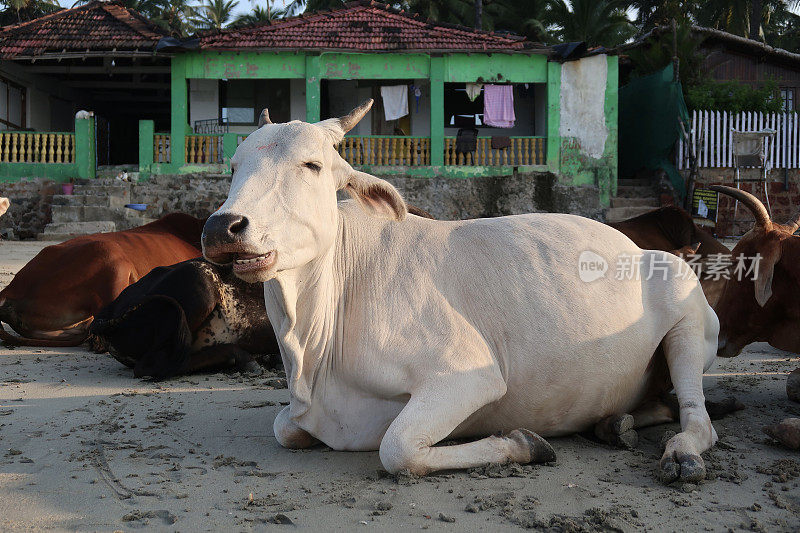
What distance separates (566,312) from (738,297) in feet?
6.01

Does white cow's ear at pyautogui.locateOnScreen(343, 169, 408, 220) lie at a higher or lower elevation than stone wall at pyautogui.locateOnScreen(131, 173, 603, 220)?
lower

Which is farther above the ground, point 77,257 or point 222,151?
point 222,151

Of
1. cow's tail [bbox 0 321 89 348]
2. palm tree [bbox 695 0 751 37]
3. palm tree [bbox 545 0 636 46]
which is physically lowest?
cow's tail [bbox 0 321 89 348]

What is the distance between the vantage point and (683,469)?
2990mm

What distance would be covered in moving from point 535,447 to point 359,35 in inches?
655

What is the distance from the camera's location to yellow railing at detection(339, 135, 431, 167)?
18.2 m

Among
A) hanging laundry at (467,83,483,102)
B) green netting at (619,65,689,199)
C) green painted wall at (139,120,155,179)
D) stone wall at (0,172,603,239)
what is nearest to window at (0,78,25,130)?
stone wall at (0,172,603,239)

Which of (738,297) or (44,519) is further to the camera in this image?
(738,297)

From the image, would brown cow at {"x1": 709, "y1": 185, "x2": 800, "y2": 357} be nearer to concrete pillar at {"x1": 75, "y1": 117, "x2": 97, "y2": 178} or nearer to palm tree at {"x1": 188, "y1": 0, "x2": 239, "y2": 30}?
concrete pillar at {"x1": 75, "y1": 117, "x2": 97, "y2": 178}

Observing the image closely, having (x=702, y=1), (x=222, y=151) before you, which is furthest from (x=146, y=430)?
(x=702, y=1)

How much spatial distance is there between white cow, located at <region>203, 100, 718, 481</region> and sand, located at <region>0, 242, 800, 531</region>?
0.14 meters

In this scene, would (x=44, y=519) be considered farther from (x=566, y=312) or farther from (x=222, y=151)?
(x=222, y=151)

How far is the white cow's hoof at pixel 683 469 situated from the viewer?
117 inches

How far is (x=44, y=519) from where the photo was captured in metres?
2.60
